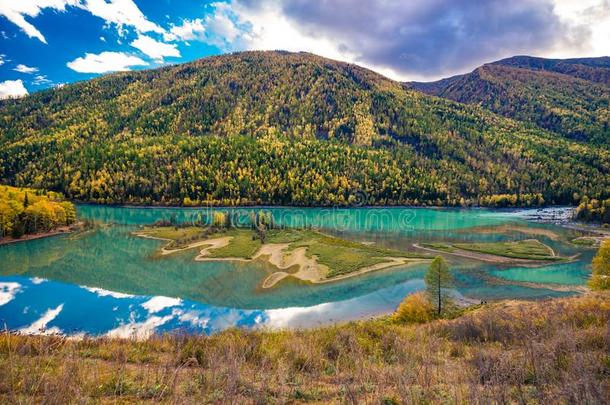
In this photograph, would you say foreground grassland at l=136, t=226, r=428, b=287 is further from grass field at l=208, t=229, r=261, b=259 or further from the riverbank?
the riverbank

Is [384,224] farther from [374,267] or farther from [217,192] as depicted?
[217,192]

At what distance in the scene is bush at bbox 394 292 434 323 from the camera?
2914 centimetres

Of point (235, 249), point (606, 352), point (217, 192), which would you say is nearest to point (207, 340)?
point (606, 352)

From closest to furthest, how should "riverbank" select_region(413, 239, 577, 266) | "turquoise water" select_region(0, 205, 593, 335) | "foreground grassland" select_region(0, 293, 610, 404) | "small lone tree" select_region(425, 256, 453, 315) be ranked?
"foreground grassland" select_region(0, 293, 610, 404) < "small lone tree" select_region(425, 256, 453, 315) < "turquoise water" select_region(0, 205, 593, 335) < "riverbank" select_region(413, 239, 577, 266)

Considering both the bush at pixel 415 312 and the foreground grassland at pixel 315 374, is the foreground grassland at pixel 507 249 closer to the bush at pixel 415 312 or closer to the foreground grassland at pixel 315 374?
the bush at pixel 415 312

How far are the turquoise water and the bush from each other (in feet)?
16.6

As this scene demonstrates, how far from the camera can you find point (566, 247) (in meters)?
68.5

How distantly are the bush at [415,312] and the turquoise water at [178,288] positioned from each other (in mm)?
5073

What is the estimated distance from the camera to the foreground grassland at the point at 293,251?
48094 millimetres

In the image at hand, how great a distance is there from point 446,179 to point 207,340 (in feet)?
565

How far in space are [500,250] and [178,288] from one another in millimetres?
55379

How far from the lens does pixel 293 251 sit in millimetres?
56531

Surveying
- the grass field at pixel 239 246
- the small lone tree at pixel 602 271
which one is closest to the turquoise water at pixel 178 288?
the grass field at pixel 239 246

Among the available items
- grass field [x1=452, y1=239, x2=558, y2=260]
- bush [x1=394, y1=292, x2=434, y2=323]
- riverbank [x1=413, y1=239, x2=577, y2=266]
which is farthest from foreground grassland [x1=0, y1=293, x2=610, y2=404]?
grass field [x1=452, y1=239, x2=558, y2=260]
